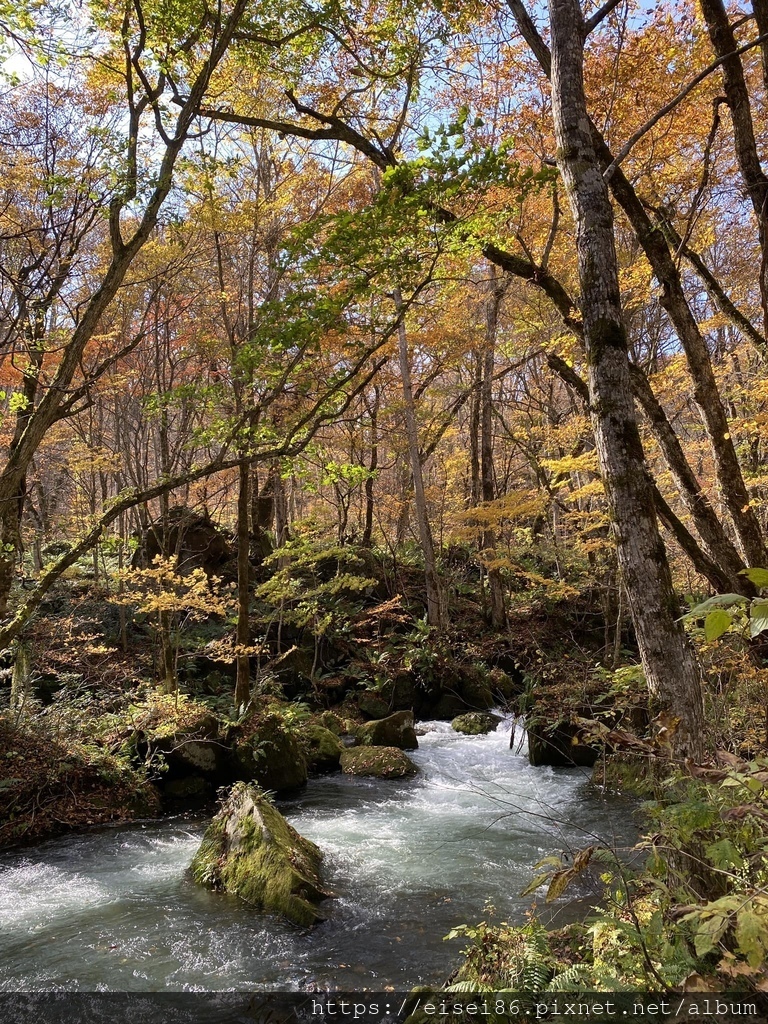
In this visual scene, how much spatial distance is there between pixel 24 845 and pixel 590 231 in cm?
854

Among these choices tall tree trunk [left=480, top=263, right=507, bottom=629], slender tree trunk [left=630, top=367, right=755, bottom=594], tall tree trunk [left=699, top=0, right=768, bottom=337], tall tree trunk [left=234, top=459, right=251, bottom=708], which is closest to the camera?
tall tree trunk [left=699, top=0, right=768, bottom=337]

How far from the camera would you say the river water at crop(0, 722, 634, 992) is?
14.4 feet

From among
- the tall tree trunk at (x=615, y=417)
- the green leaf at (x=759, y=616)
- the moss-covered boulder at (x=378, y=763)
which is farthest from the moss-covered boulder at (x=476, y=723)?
the green leaf at (x=759, y=616)

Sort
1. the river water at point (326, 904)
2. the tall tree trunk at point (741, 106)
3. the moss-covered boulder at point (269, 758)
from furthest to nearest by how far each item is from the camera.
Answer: the moss-covered boulder at point (269, 758), the tall tree trunk at point (741, 106), the river water at point (326, 904)

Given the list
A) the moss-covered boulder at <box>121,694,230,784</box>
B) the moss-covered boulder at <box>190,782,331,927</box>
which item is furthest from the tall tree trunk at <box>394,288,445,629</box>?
the moss-covered boulder at <box>190,782,331,927</box>

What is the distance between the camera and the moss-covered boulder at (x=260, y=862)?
517cm

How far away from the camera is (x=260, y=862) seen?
545 cm

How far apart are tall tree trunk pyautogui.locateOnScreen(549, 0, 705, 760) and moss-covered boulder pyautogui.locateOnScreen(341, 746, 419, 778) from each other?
6.73m

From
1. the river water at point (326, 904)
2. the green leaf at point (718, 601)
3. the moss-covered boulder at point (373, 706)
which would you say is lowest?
the river water at point (326, 904)

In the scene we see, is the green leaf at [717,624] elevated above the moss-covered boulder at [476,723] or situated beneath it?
elevated above

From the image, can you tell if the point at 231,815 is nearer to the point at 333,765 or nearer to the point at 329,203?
the point at 333,765

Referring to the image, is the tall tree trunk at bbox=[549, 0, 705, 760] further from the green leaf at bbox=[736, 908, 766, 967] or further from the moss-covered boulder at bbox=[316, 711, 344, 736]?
the moss-covered boulder at bbox=[316, 711, 344, 736]

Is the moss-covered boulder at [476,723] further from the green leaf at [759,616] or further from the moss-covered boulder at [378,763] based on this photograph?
the green leaf at [759,616]

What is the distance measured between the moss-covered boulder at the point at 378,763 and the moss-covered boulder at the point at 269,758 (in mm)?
830
